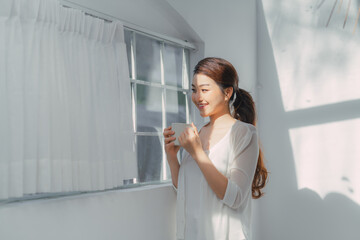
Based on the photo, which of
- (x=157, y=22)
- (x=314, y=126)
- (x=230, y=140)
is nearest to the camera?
(x=230, y=140)

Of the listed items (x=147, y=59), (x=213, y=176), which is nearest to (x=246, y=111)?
(x=213, y=176)

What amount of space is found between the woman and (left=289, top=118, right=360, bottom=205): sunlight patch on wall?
4.51ft

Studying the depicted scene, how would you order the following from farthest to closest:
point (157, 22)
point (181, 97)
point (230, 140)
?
point (181, 97) → point (157, 22) → point (230, 140)

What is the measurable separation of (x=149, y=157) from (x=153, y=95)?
414mm

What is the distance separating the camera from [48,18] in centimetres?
182

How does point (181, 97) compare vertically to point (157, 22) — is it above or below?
below

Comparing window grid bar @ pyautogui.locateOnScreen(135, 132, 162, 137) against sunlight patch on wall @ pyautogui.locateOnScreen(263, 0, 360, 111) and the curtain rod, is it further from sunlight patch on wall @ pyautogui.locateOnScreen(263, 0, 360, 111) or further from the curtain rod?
sunlight patch on wall @ pyautogui.locateOnScreen(263, 0, 360, 111)

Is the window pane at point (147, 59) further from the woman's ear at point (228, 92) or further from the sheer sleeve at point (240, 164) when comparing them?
the sheer sleeve at point (240, 164)

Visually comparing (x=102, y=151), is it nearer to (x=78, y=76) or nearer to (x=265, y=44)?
(x=78, y=76)

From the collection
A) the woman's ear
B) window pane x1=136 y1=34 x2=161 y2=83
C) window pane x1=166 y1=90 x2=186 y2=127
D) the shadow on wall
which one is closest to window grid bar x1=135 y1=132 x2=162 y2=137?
window pane x1=166 y1=90 x2=186 y2=127

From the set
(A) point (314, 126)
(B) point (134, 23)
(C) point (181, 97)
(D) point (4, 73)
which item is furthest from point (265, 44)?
(D) point (4, 73)

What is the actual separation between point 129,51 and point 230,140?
3.07 ft

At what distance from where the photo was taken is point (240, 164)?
184 centimetres

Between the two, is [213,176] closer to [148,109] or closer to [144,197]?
[144,197]
